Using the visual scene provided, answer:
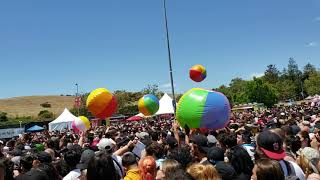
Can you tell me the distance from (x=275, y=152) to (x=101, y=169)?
1947 mm

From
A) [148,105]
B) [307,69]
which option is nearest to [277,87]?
[307,69]

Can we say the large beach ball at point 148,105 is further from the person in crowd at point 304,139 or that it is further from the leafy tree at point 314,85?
the leafy tree at point 314,85

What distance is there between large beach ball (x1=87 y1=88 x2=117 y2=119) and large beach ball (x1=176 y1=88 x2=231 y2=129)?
2.93 meters

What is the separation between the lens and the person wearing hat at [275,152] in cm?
418

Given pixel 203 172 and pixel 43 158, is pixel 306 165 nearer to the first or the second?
pixel 203 172

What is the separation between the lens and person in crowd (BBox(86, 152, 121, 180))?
354 cm

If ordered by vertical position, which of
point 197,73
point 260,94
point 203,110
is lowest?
point 203,110

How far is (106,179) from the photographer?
11.6 ft

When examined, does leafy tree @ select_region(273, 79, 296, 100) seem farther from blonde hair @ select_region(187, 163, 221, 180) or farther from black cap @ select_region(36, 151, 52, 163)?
blonde hair @ select_region(187, 163, 221, 180)

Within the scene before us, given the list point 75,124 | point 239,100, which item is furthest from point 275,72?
point 75,124

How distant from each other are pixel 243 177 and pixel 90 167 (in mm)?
1877

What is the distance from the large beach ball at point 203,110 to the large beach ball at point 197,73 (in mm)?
5363

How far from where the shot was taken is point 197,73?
537 inches

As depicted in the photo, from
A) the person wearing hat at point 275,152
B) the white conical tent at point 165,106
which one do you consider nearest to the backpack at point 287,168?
the person wearing hat at point 275,152
